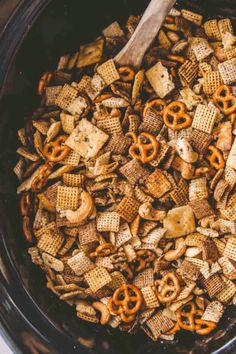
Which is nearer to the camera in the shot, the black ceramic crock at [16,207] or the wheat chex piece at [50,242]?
the black ceramic crock at [16,207]

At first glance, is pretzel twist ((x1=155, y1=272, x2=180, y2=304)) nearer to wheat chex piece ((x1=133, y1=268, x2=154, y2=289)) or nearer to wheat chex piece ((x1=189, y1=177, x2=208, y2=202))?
wheat chex piece ((x1=133, y1=268, x2=154, y2=289))

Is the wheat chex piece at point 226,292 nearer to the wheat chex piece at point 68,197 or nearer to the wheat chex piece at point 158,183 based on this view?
the wheat chex piece at point 158,183

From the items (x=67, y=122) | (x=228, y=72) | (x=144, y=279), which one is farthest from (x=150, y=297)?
(x=228, y=72)

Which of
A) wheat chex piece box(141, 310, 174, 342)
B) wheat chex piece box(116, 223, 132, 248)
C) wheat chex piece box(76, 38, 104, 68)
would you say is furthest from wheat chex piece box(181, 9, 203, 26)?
wheat chex piece box(141, 310, 174, 342)

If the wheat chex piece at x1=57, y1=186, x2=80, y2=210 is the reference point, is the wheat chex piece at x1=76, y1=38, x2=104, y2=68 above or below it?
above

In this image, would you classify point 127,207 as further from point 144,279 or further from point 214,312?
point 214,312

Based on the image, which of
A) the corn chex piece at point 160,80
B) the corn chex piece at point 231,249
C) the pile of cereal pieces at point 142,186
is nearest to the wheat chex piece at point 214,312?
the pile of cereal pieces at point 142,186
